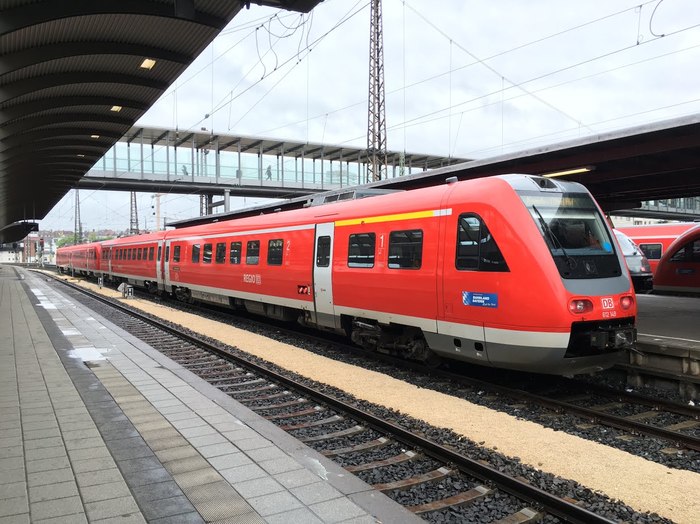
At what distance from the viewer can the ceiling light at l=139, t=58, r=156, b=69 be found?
9672mm

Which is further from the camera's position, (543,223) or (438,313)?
(438,313)

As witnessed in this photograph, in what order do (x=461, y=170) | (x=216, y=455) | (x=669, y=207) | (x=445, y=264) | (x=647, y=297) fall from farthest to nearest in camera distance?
(x=669, y=207)
(x=647, y=297)
(x=461, y=170)
(x=445, y=264)
(x=216, y=455)

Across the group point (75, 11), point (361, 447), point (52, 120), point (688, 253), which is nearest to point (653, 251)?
point (688, 253)

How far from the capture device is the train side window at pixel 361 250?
9.01m

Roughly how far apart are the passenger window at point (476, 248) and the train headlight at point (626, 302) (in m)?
1.56

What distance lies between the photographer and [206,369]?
884 centimetres

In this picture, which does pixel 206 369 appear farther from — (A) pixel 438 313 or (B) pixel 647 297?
(B) pixel 647 297

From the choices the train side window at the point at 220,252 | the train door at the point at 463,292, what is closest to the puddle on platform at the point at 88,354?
the train door at the point at 463,292

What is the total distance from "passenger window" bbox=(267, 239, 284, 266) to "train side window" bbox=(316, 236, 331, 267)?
176cm

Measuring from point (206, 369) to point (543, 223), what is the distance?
582 centimetres

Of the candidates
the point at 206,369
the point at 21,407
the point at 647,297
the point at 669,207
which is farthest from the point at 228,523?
the point at 669,207

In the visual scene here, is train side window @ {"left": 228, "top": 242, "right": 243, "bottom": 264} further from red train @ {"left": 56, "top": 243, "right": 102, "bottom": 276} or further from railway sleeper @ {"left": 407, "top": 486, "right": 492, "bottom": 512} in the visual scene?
red train @ {"left": 56, "top": 243, "right": 102, "bottom": 276}

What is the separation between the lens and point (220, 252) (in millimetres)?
15844

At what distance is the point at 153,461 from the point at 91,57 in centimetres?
786
